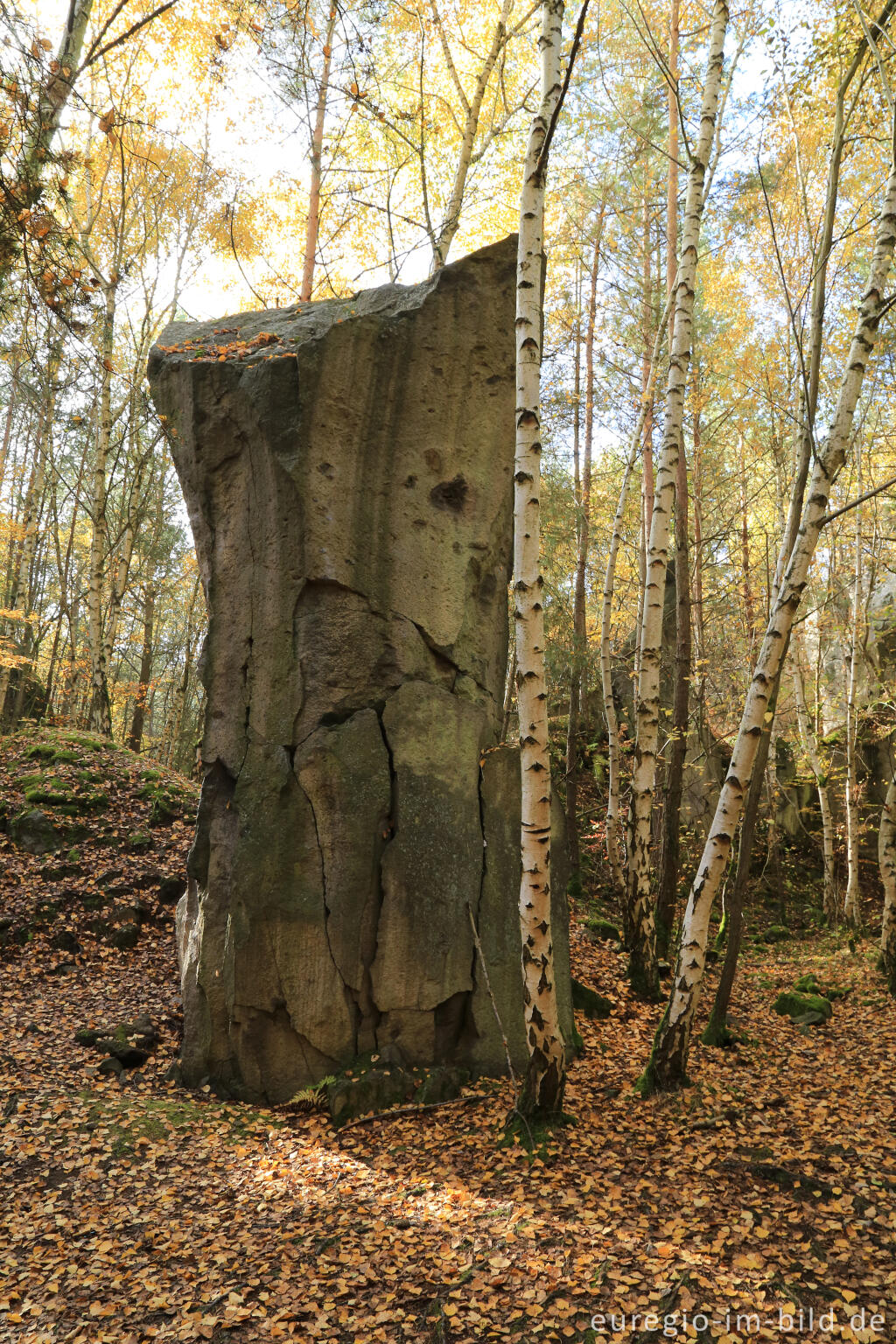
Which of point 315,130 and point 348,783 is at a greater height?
point 315,130

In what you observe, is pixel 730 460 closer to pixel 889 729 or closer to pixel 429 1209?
pixel 889 729

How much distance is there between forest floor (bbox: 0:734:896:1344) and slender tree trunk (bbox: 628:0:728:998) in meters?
0.96

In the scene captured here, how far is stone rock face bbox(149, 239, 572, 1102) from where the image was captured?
6.77 meters

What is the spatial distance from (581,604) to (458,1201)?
9742mm

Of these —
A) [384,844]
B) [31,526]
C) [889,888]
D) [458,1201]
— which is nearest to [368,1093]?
[458,1201]

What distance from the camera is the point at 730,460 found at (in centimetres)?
1870

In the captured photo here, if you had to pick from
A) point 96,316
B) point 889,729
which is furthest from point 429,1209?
point 889,729

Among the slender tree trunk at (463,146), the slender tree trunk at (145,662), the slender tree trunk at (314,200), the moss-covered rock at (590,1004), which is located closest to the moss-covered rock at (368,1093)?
the moss-covered rock at (590,1004)

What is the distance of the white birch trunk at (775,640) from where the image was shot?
5.23 meters

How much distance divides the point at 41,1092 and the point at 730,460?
709 inches

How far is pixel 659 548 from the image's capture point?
748 centimetres

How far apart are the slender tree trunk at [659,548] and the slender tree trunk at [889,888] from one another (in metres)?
2.83

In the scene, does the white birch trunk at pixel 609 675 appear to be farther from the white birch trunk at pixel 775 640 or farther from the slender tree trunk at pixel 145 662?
the slender tree trunk at pixel 145 662

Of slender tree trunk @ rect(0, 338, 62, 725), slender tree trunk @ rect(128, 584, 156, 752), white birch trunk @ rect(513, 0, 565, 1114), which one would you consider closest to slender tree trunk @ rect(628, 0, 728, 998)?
white birch trunk @ rect(513, 0, 565, 1114)
